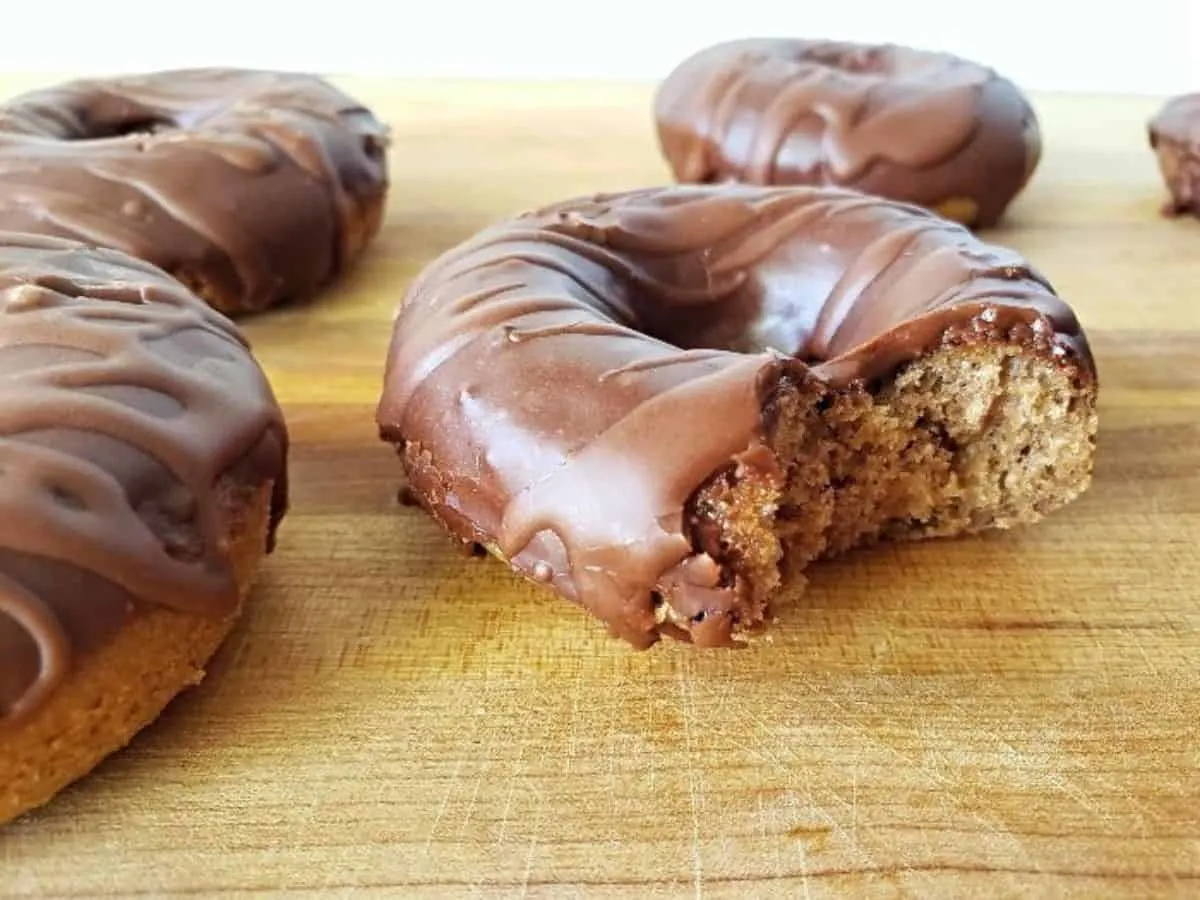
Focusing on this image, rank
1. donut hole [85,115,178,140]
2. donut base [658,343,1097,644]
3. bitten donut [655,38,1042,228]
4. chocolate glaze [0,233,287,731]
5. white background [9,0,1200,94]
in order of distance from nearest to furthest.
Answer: chocolate glaze [0,233,287,731] → donut base [658,343,1097,644] → bitten donut [655,38,1042,228] → donut hole [85,115,178,140] → white background [9,0,1200,94]

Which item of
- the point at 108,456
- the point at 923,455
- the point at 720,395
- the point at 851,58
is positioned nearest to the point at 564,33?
the point at 851,58

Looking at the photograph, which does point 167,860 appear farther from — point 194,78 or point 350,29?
point 350,29

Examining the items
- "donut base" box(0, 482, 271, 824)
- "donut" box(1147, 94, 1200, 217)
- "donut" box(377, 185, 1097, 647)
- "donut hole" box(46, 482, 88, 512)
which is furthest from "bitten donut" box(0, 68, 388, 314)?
"donut" box(1147, 94, 1200, 217)

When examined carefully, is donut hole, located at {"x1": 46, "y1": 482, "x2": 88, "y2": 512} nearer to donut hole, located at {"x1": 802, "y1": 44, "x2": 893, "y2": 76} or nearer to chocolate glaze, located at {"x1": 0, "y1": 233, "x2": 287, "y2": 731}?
chocolate glaze, located at {"x1": 0, "y1": 233, "x2": 287, "y2": 731}

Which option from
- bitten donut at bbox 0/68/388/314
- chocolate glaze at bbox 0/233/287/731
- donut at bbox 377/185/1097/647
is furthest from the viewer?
bitten donut at bbox 0/68/388/314

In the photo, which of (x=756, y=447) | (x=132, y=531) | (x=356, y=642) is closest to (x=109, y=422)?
(x=132, y=531)

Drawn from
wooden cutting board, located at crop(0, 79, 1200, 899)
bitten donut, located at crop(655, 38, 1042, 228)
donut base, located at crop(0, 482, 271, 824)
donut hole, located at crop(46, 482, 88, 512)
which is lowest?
wooden cutting board, located at crop(0, 79, 1200, 899)
